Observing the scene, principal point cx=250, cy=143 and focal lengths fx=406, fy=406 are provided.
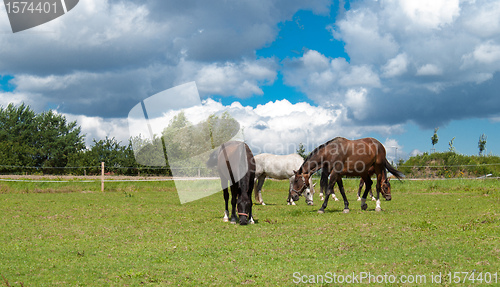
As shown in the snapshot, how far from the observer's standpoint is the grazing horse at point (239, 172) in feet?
29.9

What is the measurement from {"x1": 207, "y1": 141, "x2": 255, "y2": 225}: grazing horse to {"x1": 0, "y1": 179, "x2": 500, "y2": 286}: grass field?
1.38 ft

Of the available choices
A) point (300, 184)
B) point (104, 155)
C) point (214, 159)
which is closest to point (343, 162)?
point (300, 184)

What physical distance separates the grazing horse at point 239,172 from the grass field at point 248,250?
0.42 m

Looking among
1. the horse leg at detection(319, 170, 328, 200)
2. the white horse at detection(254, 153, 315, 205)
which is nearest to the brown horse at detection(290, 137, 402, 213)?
the horse leg at detection(319, 170, 328, 200)

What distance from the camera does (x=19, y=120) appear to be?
4938 centimetres

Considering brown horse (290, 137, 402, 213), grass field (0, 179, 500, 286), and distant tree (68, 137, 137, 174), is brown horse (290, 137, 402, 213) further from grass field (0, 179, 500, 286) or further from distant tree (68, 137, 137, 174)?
distant tree (68, 137, 137, 174)

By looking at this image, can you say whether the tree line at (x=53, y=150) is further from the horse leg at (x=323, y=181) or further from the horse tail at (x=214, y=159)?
the horse tail at (x=214, y=159)

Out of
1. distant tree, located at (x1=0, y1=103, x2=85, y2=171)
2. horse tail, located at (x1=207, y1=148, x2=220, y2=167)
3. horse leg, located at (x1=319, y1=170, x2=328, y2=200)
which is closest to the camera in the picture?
horse tail, located at (x1=207, y1=148, x2=220, y2=167)

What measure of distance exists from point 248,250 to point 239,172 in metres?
2.98

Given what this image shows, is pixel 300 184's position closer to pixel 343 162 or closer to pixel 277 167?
pixel 343 162

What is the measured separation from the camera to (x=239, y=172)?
9.30 metres

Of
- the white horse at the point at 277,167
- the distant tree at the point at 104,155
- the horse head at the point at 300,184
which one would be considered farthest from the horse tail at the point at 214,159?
the distant tree at the point at 104,155

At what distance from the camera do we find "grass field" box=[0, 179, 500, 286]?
5.13m

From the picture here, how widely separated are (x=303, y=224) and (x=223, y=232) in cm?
187
